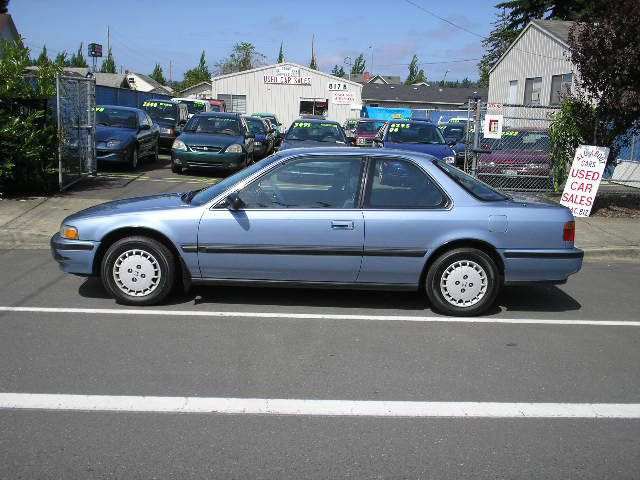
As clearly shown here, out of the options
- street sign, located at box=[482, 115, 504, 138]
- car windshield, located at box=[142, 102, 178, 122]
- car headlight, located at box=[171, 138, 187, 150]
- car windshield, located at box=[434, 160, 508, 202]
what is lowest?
car windshield, located at box=[434, 160, 508, 202]

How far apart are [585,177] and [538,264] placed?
6.73m

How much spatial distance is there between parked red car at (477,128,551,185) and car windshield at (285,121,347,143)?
3.96 m

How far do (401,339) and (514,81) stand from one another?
94.6ft

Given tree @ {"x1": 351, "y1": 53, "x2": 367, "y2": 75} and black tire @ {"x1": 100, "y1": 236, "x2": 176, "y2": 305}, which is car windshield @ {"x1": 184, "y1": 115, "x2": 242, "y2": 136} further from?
tree @ {"x1": 351, "y1": 53, "x2": 367, "y2": 75}

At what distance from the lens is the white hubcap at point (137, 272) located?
5949mm

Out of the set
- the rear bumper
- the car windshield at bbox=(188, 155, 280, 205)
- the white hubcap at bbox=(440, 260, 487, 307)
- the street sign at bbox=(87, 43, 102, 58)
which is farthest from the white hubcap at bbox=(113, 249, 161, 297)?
the street sign at bbox=(87, 43, 102, 58)

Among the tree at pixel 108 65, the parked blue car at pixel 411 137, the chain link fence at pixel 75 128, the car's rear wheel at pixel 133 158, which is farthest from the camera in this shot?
the tree at pixel 108 65

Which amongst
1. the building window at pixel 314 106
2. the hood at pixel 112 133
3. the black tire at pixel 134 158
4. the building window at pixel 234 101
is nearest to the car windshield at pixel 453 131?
the black tire at pixel 134 158

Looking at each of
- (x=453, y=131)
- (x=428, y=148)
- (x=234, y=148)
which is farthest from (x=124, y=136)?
(x=453, y=131)

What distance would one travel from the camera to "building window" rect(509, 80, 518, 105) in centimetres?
3128

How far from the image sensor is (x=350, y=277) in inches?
234

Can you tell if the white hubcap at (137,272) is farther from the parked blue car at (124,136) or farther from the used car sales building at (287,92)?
the used car sales building at (287,92)

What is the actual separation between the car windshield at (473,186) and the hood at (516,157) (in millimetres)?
7942

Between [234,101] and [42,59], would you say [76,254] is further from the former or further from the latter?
[234,101]
